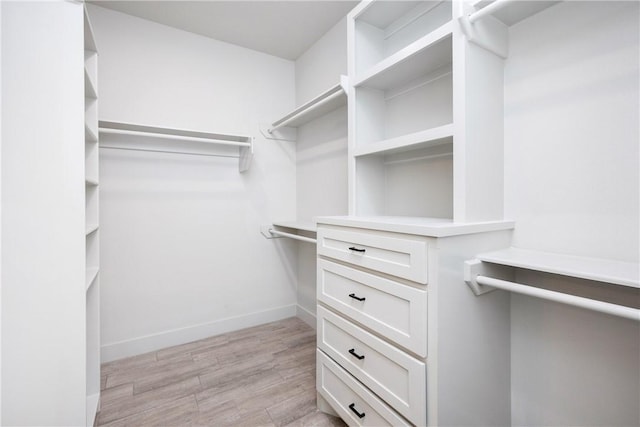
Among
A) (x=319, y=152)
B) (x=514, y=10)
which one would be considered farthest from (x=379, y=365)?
(x=319, y=152)

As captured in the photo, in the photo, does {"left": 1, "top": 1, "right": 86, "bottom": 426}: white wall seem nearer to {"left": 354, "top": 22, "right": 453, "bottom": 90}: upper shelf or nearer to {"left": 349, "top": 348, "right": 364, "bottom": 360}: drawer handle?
{"left": 349, "top": 348, "right": 364, "bottom": 360}: drawer handle

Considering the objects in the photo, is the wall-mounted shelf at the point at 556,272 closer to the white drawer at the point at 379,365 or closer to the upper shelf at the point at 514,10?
the white drawer at the point at 379,365

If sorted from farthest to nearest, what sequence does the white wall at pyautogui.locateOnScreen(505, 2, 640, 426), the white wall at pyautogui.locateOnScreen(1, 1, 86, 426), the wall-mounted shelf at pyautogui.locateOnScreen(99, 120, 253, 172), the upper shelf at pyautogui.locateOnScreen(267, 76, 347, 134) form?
the wall-mounted shelf at pyautogui.locateOnScreen(99, 120, 253, 172) < the upper shelf at pyautogui.locateOnScreen(267, 76, 347, 134) < the white wall at pyautogui.locateOnScreen(1, 1, 86, 426) < the white wall at pyautogui.locateOnScreen(505, 2, 640, 426)

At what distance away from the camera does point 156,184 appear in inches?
91.1

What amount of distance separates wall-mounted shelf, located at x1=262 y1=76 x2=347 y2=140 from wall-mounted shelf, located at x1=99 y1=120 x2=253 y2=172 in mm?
339

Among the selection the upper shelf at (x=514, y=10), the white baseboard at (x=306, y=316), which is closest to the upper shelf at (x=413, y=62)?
the upper shelf at (x=514, y=10)

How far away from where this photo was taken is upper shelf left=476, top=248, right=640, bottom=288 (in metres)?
0.81

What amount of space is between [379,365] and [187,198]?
6.43 ft

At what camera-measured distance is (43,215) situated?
1.16 meters

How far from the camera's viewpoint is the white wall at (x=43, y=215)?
1.12 m

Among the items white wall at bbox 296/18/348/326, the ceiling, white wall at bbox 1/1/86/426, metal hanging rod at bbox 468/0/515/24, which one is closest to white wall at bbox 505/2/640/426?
metal hanging rod at bbox 468/0/515/24

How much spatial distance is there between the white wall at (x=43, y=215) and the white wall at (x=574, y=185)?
1.85 metres

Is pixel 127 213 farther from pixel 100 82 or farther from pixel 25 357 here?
pixel 25 357

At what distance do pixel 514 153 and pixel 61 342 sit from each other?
6.73 ft
